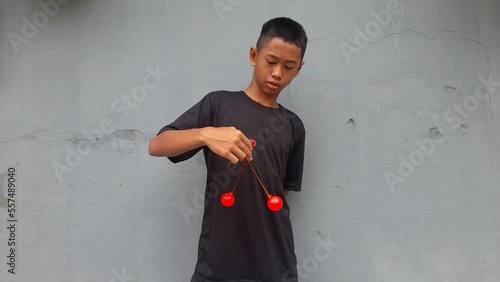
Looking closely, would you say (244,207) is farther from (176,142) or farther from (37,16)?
(37,16)

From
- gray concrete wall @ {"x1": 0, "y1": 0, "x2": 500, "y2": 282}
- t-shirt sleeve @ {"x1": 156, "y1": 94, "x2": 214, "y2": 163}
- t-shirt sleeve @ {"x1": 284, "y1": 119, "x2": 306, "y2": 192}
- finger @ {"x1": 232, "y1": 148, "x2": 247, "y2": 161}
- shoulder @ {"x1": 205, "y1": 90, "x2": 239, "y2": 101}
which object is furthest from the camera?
gray concrete wall @ {"x1": 0, "y1": 0, "x2": 500, "y2": 282}

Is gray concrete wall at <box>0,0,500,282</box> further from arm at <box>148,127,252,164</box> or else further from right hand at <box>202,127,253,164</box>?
right hand at <box>202,127,253,164</box>

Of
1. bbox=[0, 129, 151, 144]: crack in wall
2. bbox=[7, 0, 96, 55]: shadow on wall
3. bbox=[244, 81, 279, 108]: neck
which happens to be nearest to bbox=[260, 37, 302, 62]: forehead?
bbox=[244, 81, 279, 108]: neck

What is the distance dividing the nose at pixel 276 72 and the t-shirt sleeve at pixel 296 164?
26cm

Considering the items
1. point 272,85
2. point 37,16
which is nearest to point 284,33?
point 272,85

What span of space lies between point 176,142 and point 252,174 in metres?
0.29

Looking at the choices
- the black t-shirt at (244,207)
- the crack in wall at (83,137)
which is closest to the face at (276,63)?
the black t-shirt at (244,207)

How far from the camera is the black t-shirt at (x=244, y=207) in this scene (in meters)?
1.33

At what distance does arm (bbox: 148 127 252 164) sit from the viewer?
112 centimetres

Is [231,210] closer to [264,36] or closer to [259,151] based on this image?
[259,151]

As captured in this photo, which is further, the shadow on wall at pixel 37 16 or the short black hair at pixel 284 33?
the shadow on wall at pixel 37 16

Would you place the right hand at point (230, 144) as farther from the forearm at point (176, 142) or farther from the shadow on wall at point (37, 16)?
the shadow on wall at point (37, 16)

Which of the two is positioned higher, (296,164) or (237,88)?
(237,88)

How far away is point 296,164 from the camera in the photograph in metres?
1.57
